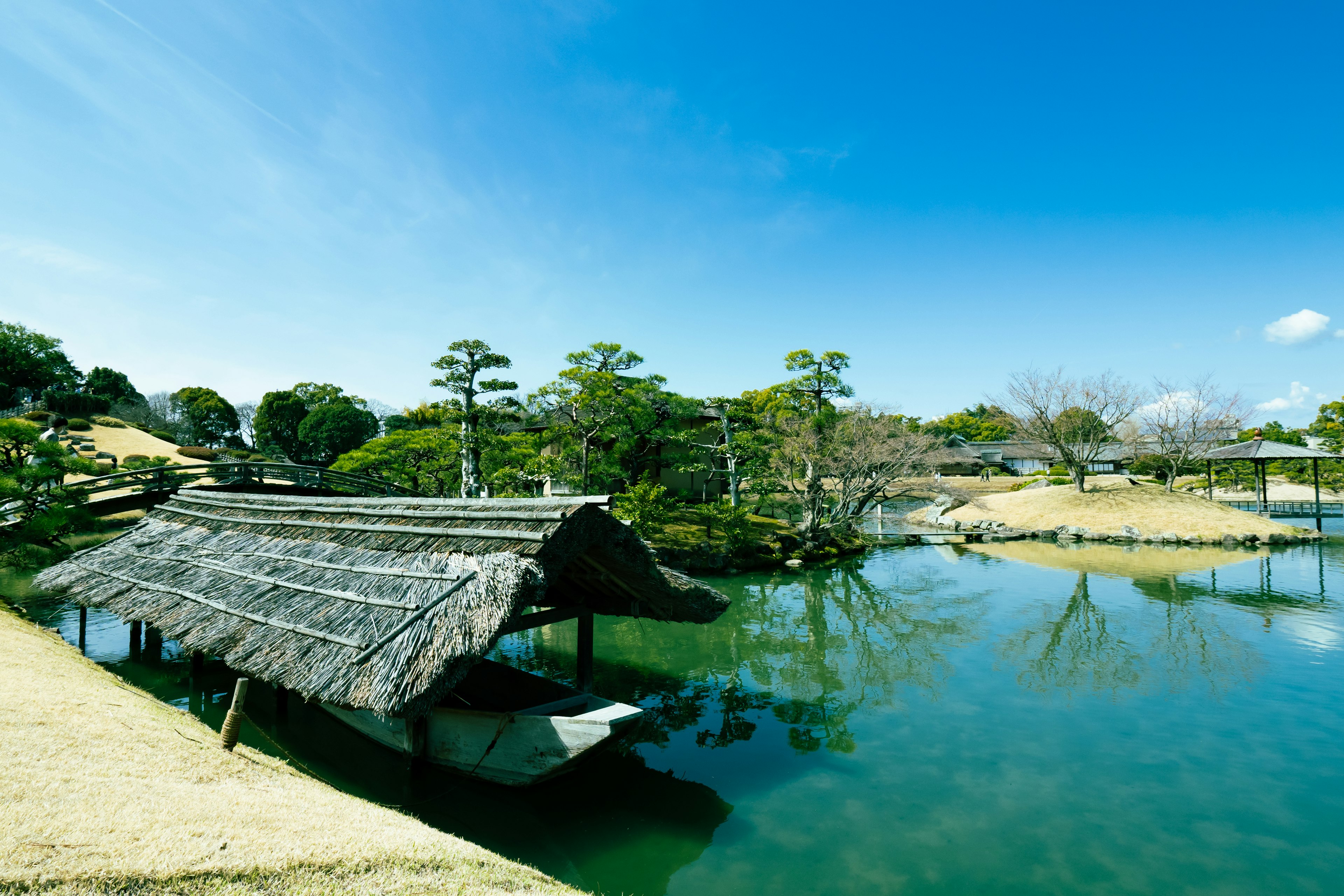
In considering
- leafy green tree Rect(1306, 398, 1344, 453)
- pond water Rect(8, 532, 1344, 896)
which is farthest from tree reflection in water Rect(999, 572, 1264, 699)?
leafy green tree Rect(1306, 398, 1344, 453)

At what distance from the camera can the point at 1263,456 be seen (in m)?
31.7

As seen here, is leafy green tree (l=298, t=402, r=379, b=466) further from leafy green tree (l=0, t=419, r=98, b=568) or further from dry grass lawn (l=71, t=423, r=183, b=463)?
leafy green tree (l=0, t=419, r=98, b=568)

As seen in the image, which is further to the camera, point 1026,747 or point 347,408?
point 347,408

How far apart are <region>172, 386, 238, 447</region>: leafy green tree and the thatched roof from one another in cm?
4612

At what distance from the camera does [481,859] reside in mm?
4621

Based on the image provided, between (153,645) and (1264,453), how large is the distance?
146 feet

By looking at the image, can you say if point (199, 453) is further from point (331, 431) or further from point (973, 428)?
point (973, 428)

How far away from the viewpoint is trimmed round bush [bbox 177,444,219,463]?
1554 inches

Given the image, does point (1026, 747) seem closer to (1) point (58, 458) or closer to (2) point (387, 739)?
(2) point (387, 739)

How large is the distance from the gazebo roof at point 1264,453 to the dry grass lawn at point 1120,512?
294 centimetres

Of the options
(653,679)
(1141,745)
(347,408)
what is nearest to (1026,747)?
(1141,745)

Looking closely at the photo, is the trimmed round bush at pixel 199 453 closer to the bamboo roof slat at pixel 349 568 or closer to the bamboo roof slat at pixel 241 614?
the bamboo roof slat at pixel 241 614

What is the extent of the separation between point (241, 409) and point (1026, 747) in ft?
220

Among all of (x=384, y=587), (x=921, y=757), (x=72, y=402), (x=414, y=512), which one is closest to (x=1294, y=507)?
(x=921, y=757)
